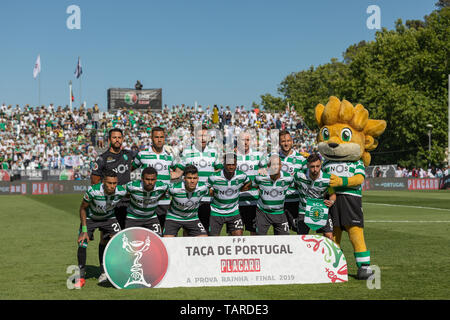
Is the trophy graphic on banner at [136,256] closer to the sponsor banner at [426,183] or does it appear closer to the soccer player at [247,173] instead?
the soccer player at [247,173]

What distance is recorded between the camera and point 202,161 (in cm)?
1012

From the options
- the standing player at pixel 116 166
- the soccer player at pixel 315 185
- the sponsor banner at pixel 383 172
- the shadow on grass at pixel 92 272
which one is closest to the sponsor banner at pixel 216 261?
the soccer player at pixel 315 185

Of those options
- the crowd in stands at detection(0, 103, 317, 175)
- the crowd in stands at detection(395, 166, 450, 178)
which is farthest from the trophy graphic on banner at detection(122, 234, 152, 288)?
the crowd in stands at detection(395, 166, 450, 178)

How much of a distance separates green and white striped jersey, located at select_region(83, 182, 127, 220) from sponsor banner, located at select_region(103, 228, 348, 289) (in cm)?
80

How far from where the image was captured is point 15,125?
1673 inches

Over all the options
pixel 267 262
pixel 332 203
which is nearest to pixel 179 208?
pixel 267 262

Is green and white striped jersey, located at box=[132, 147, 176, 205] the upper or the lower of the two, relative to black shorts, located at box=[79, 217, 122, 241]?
upper

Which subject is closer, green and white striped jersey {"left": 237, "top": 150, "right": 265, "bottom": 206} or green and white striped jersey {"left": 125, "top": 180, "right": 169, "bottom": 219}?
green and white striped jersey {"left": 125, "top": 180, "right": 169, "bottom": 219}

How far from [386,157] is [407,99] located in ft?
26.6

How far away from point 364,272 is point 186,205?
2.80m

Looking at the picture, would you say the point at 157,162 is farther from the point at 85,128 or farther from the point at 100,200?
the point at 85,128

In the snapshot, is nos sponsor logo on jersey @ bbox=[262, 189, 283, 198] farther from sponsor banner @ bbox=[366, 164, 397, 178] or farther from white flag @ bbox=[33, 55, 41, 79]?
white flag @ bbox=[33, 55, 41, 79]

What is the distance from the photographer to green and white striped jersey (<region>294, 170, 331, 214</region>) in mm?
8906

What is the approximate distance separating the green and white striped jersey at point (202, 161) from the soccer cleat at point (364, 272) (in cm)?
284
